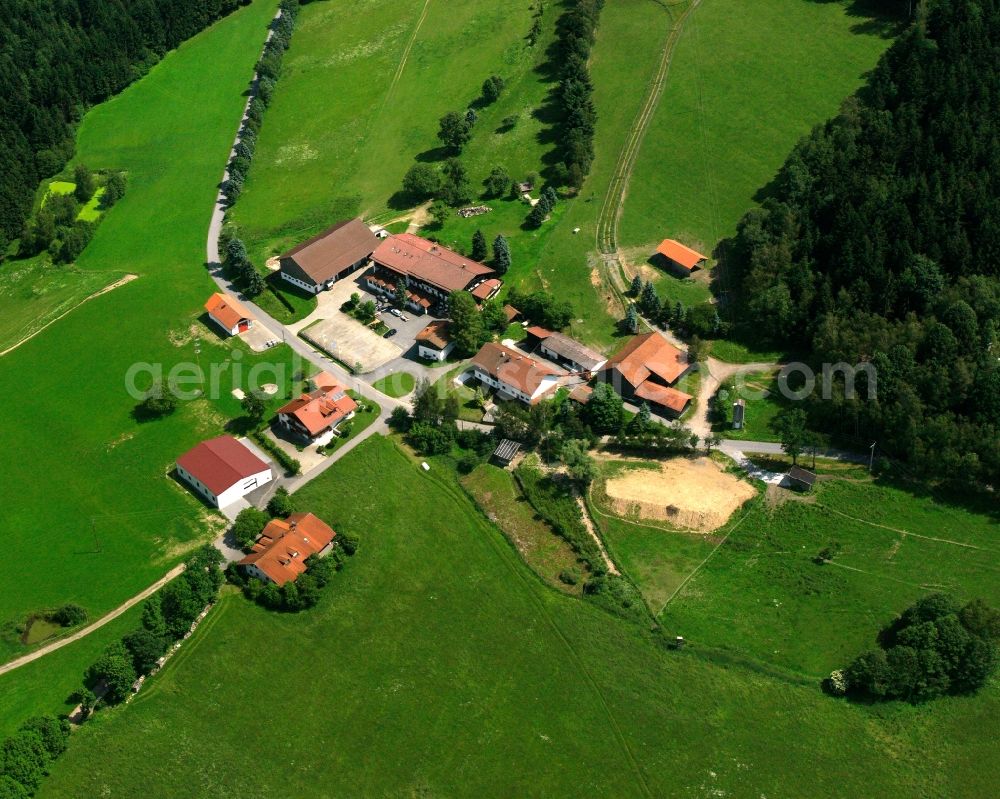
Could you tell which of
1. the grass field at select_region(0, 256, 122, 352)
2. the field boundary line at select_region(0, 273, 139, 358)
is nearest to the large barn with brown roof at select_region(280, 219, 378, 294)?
the field boundary line at select_region(0, 273, 139, 358)

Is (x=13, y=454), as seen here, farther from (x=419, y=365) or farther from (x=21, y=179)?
(x=21, y=179)

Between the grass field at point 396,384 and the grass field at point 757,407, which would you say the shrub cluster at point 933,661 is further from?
the grass field at point 396,384

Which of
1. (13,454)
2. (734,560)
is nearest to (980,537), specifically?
(734,560)

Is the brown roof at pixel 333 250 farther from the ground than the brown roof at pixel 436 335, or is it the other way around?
the brown roof at pixel 333 250

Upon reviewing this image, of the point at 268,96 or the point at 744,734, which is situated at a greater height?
the point at 268,96

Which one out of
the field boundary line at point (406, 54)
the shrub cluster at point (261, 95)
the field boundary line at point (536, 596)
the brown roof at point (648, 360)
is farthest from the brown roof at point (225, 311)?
the field boundary line at point (406, 54)

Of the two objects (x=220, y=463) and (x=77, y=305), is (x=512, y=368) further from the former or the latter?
(x=77, y=305)
